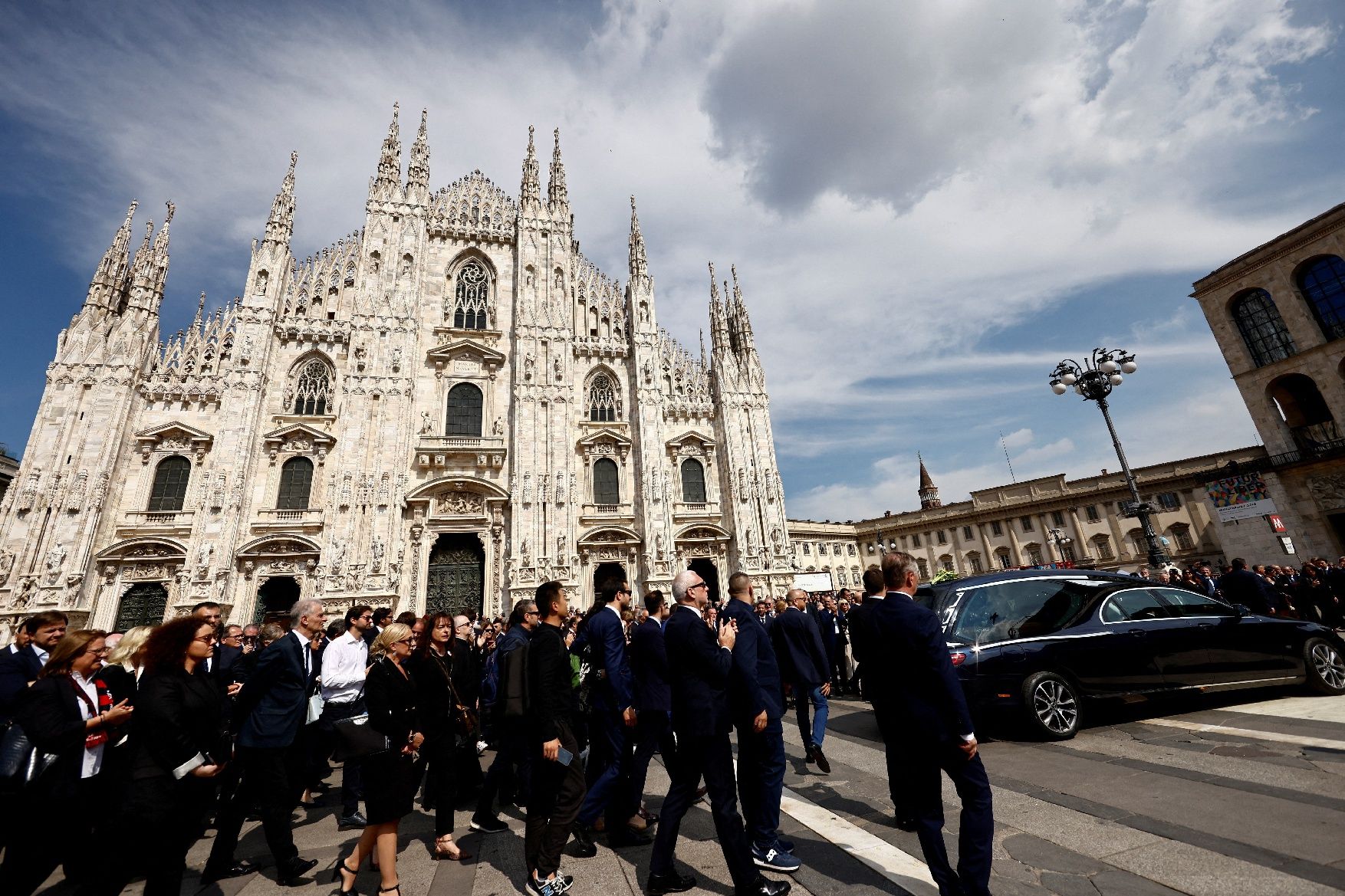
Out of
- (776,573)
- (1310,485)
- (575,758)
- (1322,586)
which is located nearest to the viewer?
(575,758)

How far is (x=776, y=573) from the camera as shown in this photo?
71.1 feet

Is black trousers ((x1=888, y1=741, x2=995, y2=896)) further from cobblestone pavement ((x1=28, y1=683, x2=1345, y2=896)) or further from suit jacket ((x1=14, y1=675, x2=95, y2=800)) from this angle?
suit jacket ((x1=14, y1=675, x2=95, y2=800))

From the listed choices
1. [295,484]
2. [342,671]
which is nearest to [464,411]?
[295,484]

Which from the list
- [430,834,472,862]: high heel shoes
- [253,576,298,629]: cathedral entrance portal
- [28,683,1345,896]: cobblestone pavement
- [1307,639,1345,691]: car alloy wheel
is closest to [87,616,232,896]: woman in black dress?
[28,683,1345,896]: cobblestone pavement

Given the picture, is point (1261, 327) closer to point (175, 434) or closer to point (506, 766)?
point (506, 766)

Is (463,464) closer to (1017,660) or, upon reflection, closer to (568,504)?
(568,504)

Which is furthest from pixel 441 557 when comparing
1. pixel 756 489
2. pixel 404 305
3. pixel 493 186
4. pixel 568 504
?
pixel 493 186

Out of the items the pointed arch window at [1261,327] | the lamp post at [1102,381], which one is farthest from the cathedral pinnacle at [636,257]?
the pointed arch window at [1261,327]

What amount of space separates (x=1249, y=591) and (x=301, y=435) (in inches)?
1003

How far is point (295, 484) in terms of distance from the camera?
780 inches

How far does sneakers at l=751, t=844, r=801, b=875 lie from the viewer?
11.9ft

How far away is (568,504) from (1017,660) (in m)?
16.8

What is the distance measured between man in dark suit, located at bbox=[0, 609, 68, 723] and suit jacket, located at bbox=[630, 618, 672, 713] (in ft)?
14.4

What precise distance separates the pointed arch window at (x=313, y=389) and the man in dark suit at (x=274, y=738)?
19.1 meters
